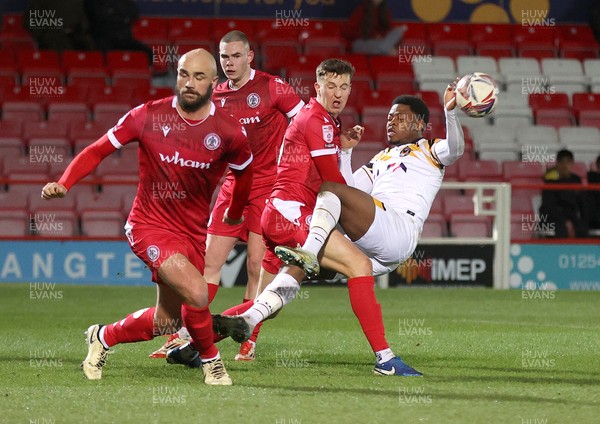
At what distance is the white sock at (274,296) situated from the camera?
21.9 ft

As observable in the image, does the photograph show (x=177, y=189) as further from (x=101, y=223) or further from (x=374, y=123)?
(x=374, y=123)

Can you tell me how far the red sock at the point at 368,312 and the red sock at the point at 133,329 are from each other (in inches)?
48.1

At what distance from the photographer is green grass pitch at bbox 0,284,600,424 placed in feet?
18.0

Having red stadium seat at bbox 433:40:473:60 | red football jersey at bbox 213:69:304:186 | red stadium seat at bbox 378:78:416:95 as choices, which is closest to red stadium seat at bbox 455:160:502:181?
red stadium seat at bbox 378:78:416:95

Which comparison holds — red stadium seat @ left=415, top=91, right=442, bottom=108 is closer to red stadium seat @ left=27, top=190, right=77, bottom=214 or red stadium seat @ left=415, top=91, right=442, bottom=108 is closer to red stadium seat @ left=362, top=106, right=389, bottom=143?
red stadium seat @ left=362, top=106, right=389, bottom=143

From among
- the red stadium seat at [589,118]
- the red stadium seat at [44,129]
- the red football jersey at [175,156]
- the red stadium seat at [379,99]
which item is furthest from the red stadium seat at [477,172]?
the red football jersey at [175,156]

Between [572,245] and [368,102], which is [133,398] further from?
[368,102]

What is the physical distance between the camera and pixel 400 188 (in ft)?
24.2

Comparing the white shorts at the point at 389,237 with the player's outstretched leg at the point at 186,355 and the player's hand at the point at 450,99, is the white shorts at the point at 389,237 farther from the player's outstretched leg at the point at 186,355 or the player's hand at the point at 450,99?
the player's outstretched leg at the point at 186,355

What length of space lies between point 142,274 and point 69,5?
4965mm

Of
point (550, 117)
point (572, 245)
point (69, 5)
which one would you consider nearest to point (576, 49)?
point (550, 117)

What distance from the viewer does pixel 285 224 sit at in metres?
7.13

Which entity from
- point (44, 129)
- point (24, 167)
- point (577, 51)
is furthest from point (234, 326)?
point (577, 51)

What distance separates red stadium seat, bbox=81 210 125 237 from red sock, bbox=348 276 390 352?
7.85 metres
